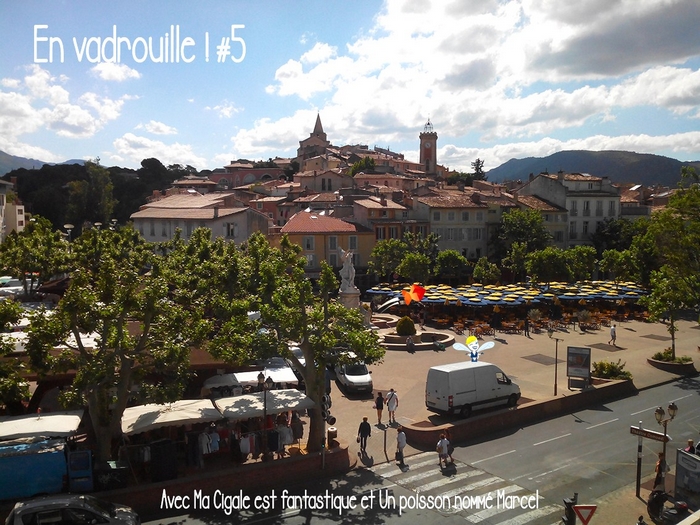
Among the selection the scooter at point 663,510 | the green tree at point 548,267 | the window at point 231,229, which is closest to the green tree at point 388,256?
the green tree at point 548,267

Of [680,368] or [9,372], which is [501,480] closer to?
[9,372]

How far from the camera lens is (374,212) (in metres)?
56.6

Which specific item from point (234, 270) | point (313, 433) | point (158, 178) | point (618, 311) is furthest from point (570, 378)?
point (158, 178)

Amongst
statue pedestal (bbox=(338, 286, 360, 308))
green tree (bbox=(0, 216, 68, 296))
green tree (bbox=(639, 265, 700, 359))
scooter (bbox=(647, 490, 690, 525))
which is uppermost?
green tree (bbox=(0, 216, 68, 296))

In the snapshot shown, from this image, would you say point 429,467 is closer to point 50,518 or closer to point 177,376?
point 177,376

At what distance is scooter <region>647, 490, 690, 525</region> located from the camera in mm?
12875

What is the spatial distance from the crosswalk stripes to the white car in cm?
560

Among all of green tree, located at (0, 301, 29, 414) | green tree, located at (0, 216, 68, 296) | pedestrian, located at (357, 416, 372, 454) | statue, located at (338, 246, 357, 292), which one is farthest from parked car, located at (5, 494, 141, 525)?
statue, located at (338, 246, 357, 292)

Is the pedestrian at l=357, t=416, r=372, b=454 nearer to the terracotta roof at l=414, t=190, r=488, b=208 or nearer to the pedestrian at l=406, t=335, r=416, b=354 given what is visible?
the pedestrian at l=406, t=335, r=416, b=354

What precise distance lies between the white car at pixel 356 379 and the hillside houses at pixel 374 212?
26.0 metres

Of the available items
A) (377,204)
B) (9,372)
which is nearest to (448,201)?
(377,204)

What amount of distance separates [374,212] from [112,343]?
43.2 m

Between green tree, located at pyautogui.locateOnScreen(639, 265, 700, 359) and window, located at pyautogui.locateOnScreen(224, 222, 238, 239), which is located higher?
window, located at pyautogui.locateOnScreen(224, 222, 238, 239)

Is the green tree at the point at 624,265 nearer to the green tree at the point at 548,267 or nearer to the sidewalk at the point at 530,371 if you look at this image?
the green tree at the point at 548,267
